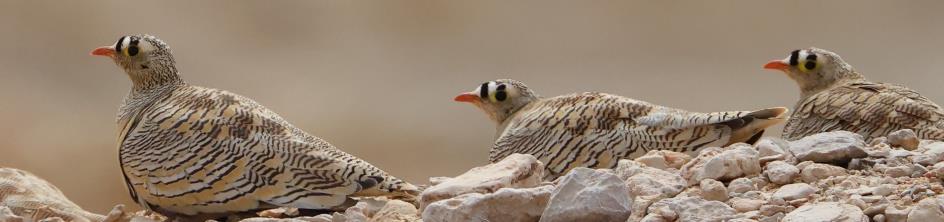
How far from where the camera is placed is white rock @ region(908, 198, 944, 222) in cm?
415

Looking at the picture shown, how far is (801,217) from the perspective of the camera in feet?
14.0

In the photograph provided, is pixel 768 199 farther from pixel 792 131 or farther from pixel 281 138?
pixel 792 131

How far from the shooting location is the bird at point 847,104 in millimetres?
7082

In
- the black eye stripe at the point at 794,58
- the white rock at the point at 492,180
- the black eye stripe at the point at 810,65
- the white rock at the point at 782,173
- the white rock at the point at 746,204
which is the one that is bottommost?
the white rock at the point at 746,204

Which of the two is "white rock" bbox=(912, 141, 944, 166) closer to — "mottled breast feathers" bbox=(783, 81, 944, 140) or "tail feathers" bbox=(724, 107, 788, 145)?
"tail feathers" bbox=(724, 107, 788, 145)

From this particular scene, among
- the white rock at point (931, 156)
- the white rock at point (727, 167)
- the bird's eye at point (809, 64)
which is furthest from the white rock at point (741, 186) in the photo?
the bird's eye at point (809, 64)

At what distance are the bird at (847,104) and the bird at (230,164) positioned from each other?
2.28 metres

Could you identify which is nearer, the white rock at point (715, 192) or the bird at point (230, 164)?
the white rock at point (715, 192)

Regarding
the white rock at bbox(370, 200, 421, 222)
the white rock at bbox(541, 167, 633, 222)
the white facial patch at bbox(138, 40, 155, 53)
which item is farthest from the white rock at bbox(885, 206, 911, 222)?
the white facial patch at bbox(138, 40, 155, 53)

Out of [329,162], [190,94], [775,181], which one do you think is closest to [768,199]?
[775,181]

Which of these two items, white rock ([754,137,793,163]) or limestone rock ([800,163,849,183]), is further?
white rock ([754,137,793,163])

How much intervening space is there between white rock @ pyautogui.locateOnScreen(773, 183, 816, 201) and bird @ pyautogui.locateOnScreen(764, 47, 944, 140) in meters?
2.32

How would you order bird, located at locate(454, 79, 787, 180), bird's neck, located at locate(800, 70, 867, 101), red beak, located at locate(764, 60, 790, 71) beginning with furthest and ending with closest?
1. red beak, located at locate(764, 60, 790, 71)
2. bird's neck, located at locate(800, 70, 867, 101)
3. bird, located at locate(454, 79, 787, 180)

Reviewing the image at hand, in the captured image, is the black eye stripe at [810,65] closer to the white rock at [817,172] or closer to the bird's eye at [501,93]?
the bird's eye at [501,93]
